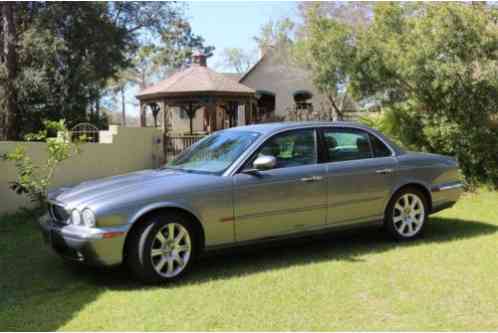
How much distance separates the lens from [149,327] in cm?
400

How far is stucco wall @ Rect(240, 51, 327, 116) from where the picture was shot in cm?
2891

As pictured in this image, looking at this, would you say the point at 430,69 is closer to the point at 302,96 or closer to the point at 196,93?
the point at 196,93

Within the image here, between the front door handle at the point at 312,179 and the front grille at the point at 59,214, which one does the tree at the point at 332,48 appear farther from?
the front grille at the point at 59,214

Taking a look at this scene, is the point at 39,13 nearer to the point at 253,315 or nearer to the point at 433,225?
the point at 433,225

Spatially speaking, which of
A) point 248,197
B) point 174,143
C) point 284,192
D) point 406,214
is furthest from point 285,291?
point 174,143

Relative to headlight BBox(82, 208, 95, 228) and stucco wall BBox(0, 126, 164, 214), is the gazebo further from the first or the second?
headlight BBox(82, 208, 95, 228)

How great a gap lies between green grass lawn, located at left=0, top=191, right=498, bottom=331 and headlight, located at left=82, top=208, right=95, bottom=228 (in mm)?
662

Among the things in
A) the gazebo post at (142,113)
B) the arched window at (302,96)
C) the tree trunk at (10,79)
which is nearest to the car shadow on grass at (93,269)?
the tree trunk at (10,79)

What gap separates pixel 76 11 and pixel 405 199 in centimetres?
1692

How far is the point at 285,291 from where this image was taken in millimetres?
4781

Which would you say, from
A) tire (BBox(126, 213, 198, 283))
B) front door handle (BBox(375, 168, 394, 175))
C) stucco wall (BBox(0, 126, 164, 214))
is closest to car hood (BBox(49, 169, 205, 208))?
tire (BBox(126, 213, 198, 283))

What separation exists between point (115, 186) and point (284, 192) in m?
1.82

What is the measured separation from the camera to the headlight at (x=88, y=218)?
4.85 m

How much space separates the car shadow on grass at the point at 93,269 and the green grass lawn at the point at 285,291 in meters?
0.01
